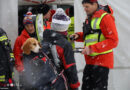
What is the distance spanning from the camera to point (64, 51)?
2383 millimetres

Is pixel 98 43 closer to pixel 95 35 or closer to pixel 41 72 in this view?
pixel 95 35

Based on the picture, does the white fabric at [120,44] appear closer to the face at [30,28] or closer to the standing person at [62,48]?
the face at [30,28]

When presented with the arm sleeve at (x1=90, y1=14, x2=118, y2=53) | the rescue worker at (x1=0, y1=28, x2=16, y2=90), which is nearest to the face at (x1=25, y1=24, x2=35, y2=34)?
the rescue worker at (x1=0, y1=28, x2=16, y2=90)

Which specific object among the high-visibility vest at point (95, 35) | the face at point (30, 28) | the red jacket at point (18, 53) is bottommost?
the red jacket at point (18, 53)

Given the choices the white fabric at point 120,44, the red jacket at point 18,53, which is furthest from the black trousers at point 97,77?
the red jacket at point 18,53

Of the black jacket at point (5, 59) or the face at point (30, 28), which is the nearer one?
the black jacket at point (5, 59)

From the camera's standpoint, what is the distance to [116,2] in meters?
3.72

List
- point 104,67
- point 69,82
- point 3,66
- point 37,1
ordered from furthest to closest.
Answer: point 37,1, point 3,66, point 104,67, point 69,82

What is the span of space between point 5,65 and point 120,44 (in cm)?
190

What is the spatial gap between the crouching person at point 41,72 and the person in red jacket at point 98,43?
43 cm

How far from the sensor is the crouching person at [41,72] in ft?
7.66

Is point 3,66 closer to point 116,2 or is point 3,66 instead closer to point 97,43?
point 97,43

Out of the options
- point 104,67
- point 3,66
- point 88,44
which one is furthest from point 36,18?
point 104,67

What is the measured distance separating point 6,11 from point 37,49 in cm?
140
